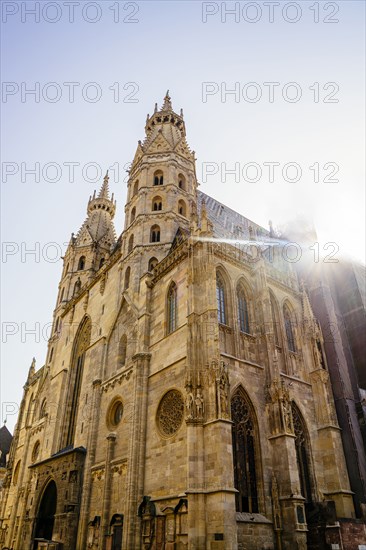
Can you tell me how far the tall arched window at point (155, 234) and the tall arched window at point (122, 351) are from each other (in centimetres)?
597

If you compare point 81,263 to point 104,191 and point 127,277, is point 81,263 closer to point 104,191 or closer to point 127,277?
point 104,191

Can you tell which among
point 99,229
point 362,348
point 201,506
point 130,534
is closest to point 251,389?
point 201,506

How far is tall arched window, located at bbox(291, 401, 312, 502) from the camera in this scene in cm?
A: 1823

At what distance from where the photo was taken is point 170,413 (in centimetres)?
1730

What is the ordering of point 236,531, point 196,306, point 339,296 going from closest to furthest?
1. point 236,531
2. point 196,306
3. point 339,296

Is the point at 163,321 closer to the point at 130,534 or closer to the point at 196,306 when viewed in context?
the point at 196,306

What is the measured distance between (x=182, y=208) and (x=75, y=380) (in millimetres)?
13639

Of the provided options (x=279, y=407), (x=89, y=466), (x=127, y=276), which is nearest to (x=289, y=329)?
(x=279, y=407)

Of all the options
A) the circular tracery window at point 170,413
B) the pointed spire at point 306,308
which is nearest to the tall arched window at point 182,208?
the pointed spire at point 306,308

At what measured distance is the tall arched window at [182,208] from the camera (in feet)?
86.7

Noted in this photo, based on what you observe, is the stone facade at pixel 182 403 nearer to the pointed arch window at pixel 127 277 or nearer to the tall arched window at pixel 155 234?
the tall arched window at pixel 155 234

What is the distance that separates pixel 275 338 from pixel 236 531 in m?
9.43

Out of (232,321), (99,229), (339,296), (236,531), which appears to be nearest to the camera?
(236,531)

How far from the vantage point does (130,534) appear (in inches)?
629
